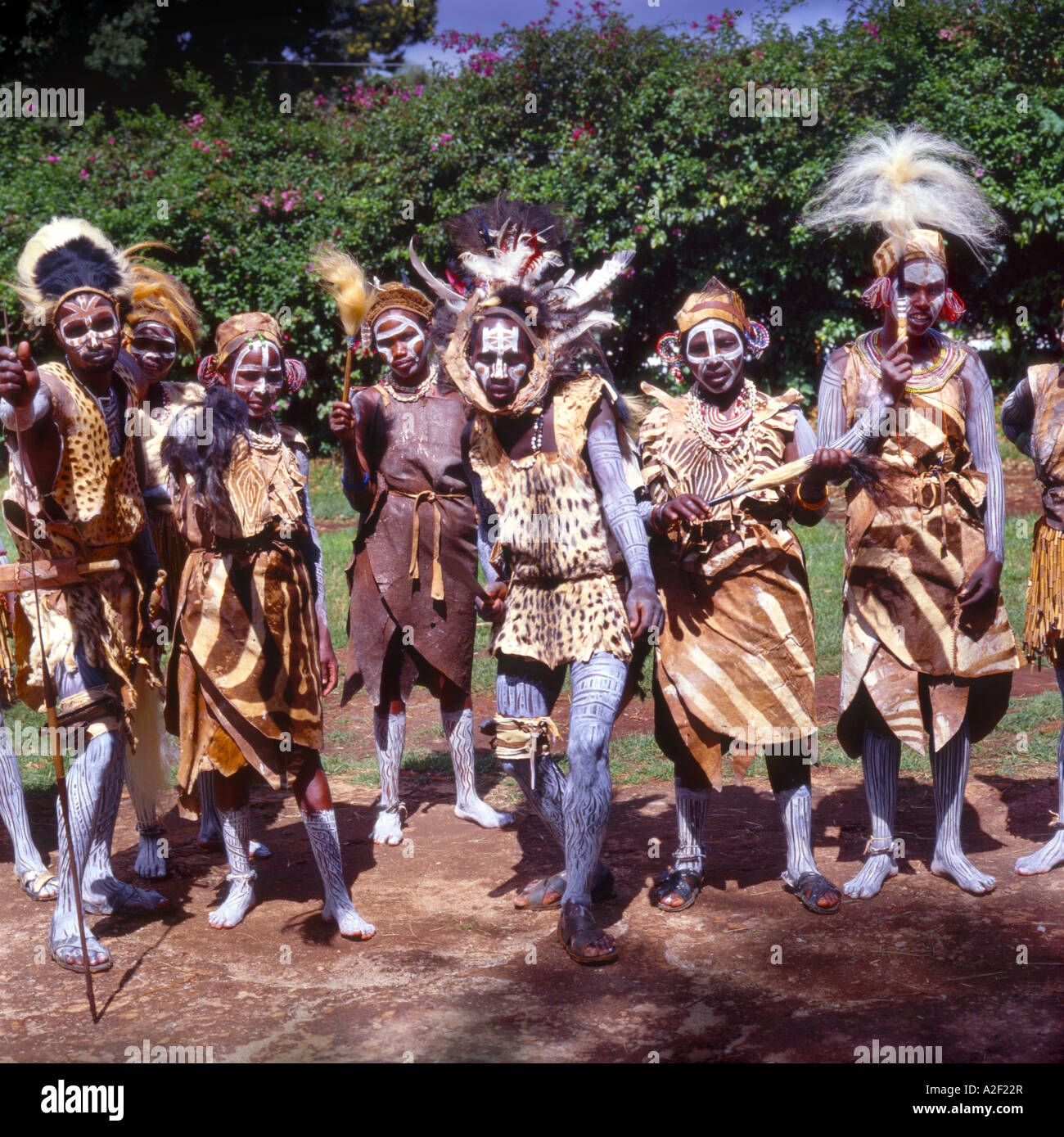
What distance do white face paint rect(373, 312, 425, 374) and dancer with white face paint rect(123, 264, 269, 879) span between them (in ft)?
2.62

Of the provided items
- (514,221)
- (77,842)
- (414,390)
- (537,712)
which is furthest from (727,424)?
(77,842)

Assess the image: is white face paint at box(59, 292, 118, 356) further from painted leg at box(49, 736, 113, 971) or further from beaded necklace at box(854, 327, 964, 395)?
beaded necklace at box(854, 327, 964, 395)

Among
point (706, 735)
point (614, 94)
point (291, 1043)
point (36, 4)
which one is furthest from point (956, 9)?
point (36, 4)

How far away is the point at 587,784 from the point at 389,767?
1.73m

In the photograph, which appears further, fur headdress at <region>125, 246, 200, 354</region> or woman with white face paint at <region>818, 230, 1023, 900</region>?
fur headdress at <region>125, 246, 200, 354</region>

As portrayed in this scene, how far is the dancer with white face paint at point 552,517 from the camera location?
4027mm

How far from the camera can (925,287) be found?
4.30 metres

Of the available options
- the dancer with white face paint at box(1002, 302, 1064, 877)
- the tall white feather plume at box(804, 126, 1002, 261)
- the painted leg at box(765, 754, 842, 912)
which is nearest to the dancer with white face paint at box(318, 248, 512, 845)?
the painted leg at box(765, 754, 842, 912)

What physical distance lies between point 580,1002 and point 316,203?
11.2 metres

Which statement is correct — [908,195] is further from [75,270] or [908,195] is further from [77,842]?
[77,842]

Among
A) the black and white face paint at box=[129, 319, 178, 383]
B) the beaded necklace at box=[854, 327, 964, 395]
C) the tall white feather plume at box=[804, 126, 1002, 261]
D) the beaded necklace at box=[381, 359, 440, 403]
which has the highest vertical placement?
the tall white feather plume at box=[804, 126, 1002, 261]

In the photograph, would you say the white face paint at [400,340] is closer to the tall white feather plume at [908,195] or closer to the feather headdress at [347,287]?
the feather headdress at [347,287]

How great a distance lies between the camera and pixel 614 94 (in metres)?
11.5

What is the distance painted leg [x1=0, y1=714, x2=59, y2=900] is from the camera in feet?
15.9
